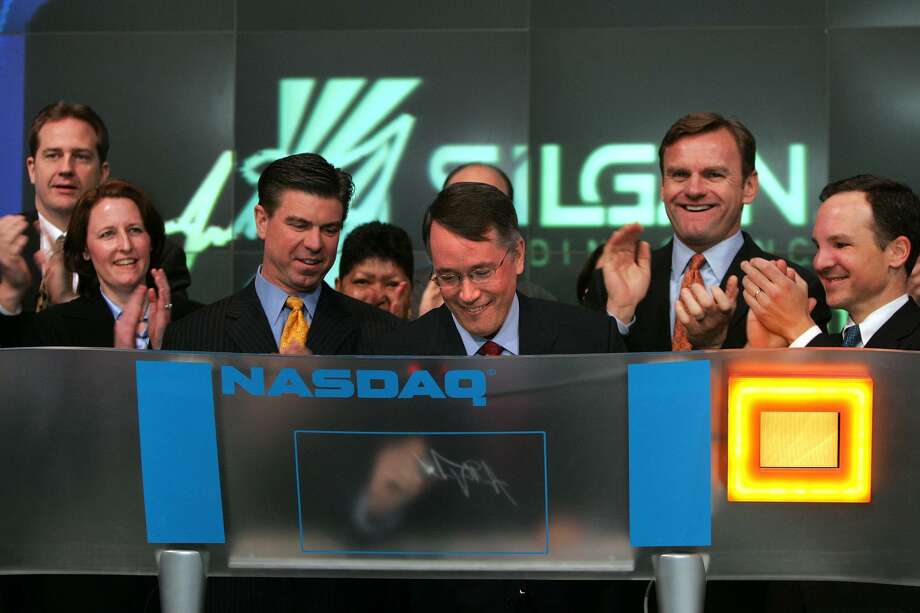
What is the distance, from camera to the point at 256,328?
3377 millimetres

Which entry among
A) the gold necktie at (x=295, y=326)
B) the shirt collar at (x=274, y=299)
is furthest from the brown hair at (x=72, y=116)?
the gold necktie at (x=295, y=326)

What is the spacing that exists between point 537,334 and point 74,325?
1.41m

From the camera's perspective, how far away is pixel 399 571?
→ 2527 millimetres

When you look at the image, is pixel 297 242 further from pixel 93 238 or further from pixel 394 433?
pixel 394 433

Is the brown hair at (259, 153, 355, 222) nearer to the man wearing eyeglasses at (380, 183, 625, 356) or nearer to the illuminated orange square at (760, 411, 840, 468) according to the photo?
the man wearing eyeglasses at (380, 183, 625, 356)

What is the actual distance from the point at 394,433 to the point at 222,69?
14.6 ft

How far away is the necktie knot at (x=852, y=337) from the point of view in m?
3.24

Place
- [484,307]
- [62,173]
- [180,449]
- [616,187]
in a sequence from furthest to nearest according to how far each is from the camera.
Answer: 1. [616,187]
2. [62,173]
3. [484,307]
4. [180,449]

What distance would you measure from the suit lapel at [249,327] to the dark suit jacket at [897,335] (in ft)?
4.39

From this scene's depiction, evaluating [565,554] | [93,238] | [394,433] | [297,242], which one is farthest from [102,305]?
[565,554]

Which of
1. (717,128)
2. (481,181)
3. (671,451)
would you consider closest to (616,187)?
(481,181)

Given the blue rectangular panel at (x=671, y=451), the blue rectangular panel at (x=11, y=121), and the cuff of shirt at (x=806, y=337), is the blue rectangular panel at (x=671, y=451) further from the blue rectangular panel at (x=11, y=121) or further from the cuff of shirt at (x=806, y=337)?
the blue rectangular panel at (x=11, y=121)
